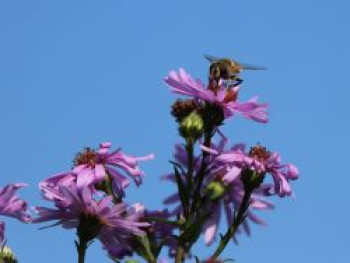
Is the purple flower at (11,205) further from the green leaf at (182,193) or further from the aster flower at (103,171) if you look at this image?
the green leaf at (182,193)

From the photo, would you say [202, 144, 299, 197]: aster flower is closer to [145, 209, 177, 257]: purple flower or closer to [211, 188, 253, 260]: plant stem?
[211, 188, 253, 260]: plant stem

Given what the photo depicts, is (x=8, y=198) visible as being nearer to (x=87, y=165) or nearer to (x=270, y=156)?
(x=87, y=165)

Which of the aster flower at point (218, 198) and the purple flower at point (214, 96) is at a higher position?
the purple flower at point (214, 96)

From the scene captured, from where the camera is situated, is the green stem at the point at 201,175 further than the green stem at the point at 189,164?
No

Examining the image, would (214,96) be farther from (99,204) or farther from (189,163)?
(99,204)

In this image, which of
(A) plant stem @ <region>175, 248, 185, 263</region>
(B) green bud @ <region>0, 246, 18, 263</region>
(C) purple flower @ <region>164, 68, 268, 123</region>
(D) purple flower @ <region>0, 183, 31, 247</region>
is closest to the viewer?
(A) plant stem @ <region>175, 248, 185, 263</region>

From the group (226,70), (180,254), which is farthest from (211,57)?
(180,254)

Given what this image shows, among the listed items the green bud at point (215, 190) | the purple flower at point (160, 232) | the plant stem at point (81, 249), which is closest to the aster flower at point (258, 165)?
the green bud at point (215, 190)

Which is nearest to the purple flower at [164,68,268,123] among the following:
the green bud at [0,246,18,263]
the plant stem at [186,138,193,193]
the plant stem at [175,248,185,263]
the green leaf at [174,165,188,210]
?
the plant stem at [186,138,193,193]
